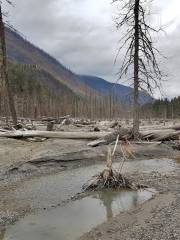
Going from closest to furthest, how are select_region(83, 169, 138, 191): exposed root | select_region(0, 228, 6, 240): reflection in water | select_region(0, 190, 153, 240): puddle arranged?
1. select_region(0, 228, 6, 240): reflection in water
2. select_region(0, 190, 153, 240): puddle
3. select_region(83, 169, 138, 191): exposed root

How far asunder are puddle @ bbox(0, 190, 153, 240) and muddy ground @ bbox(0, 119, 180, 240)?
39 cm

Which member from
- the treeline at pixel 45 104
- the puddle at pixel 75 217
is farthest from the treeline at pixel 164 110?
the puddle at pixel 75 217

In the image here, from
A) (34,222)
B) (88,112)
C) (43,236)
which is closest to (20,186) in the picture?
(34,222)

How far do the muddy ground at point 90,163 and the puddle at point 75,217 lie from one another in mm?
385

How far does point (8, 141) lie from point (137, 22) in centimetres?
974

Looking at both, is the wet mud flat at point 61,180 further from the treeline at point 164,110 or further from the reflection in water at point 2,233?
the treeline at point 164,110

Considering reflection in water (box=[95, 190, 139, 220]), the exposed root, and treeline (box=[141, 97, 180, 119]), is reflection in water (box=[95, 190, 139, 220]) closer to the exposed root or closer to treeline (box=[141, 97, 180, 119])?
the exposed root

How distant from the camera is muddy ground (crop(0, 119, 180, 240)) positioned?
10344 millimetres

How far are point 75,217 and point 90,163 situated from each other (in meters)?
8.63

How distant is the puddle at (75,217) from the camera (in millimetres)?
10473

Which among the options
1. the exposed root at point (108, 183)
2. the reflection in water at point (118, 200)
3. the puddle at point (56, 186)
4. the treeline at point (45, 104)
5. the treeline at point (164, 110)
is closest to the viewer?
the reflection in water at point (118, 200)

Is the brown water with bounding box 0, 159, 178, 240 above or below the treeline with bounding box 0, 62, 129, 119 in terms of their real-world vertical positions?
below

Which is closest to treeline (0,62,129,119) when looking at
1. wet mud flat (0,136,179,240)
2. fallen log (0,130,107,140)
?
fallen log (0,130,107,140)

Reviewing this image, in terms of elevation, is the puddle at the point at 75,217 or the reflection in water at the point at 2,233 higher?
the puddle at the point at 75,217
